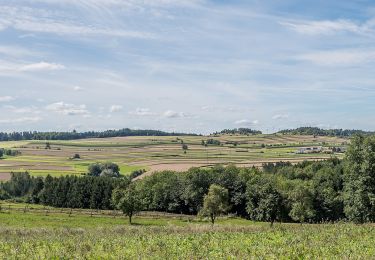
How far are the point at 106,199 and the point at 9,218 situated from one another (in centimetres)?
3810

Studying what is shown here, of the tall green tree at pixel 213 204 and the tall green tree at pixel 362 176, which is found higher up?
the tall green tree at pixel 362 176

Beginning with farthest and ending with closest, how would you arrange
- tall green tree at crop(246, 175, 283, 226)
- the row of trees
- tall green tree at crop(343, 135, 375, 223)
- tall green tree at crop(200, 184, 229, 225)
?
the row of trees
tall green tree at crop(246, 175, 283, 226)
tall green tree at crop(200, 184, 229, 225)
tall green tree at crop(343, 135, 375, 223)

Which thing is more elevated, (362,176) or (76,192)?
(362,176)

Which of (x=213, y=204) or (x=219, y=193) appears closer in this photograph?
(x=213, y=204)

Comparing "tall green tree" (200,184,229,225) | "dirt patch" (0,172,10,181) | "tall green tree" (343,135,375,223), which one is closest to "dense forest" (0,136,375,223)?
"tall green tree" (200,184,229,225)

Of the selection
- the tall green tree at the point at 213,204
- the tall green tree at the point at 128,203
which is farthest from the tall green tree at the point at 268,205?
the tall green tree at the point at 128,203

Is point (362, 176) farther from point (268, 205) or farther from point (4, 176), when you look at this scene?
point (4, 176)

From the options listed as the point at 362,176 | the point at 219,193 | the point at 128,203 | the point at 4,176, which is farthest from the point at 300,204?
the point at 4,176

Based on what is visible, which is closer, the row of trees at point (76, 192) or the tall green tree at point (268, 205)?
the tall green tree at point (268, 205)

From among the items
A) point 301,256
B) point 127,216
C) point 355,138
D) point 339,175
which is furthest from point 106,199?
point 301,256

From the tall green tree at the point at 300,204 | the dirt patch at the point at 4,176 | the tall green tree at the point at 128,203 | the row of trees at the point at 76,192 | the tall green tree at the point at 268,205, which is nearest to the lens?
the tall green tree at the point at 128,203

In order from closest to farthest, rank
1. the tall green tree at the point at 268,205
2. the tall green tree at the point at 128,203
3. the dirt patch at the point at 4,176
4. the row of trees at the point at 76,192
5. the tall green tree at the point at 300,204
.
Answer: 1. the tall green tree at the point at 128,203
2. the tall green tree at the point at 268,205
3. the tall green tree at the point at 300,204
4. the row of trees at the point at 76,192
5. the dirt patch at the point at 4,176

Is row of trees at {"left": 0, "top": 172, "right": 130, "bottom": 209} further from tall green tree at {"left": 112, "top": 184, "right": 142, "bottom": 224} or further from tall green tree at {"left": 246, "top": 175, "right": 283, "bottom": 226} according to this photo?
tall green tree at {"left": 246, "top": 175, "right": 283, "bottom": 226}

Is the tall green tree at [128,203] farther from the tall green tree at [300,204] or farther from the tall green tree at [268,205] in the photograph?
the tall green tree at [300,204]
